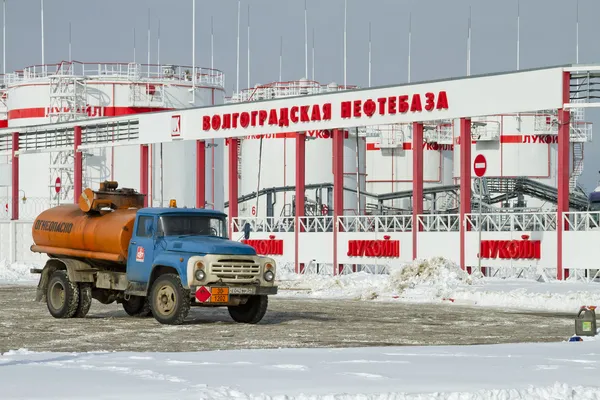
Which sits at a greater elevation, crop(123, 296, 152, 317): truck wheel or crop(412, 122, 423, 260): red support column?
crop(412, 122, 423, 260): red support column

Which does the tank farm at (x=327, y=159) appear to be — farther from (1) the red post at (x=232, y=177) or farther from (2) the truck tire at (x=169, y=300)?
(2) the truck tire at (x=169, y=300)

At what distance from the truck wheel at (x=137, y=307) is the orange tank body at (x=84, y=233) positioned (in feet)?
5.07

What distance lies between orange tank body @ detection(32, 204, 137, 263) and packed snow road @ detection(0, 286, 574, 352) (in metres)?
1.38

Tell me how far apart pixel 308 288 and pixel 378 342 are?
55.3 feet

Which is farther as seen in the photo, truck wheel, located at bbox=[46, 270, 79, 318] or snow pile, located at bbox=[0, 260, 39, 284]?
snow pile, located at bbox=[0, 260, 39, 284]

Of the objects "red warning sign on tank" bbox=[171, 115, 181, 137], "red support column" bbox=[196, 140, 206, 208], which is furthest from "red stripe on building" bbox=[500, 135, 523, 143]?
"red warning sign on tank" bbox=[171, 115, 181, 137]

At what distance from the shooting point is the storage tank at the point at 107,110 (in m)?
60.3

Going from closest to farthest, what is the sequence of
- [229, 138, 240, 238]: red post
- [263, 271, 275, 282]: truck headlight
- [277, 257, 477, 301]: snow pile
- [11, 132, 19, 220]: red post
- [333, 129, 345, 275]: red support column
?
[263, 271, 275, 282]: truck headlight, [277, 257, 477, 301]: snow pile, [333, 129, 345, 275]: red support column, [229, 138, 240, 238]: red post, [11, 132, 19, 220]: red post

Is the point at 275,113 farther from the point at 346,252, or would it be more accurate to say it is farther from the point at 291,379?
the point at 291,379

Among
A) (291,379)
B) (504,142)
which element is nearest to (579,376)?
(291,379)

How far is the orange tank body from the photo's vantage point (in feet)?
76.1

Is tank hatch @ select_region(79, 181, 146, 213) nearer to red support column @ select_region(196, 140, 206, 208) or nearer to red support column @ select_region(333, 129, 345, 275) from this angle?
red support column @ select_region(333, 129, 345, 275)

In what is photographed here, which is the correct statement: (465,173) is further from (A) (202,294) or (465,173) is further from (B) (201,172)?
(A) (202,294)

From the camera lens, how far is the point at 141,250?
22.7m
